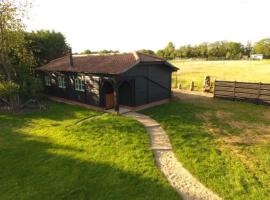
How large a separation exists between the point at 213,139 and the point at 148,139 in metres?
3.35

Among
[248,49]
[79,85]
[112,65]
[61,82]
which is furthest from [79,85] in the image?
[248,49]

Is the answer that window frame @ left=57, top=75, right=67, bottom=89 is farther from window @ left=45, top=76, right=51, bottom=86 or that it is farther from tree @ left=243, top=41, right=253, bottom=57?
tree @ left=243, top=41, right=253, bottom=57

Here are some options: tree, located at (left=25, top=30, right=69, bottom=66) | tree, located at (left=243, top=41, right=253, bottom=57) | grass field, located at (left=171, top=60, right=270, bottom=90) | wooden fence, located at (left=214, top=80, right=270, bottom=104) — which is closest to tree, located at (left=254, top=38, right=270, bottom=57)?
tree, located at (left=243, top=41, right=253, bottom=57)

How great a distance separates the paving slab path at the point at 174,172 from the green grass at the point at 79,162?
0.33 meters

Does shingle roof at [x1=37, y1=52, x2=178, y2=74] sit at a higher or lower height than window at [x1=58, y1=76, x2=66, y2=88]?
higher

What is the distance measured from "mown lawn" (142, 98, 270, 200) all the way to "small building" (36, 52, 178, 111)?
1828 mm

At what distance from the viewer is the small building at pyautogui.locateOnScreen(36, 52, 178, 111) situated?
15.2 metres

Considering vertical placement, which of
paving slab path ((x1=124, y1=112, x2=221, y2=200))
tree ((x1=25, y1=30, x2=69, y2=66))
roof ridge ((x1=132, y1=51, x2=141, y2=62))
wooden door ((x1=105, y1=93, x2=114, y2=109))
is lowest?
paving slab path ((x1=124, y1=112, x2=221, y2=200))

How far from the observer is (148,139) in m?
10.9

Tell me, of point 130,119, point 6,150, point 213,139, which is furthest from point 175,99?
point 6,150

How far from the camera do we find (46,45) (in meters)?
27.1

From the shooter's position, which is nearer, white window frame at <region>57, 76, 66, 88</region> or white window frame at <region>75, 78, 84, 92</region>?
white window frame at <region>75, 78, 84, 92</region>

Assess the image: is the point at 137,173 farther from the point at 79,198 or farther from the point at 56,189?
the point at 56,189

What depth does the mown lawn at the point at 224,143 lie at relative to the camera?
7.33 meters
